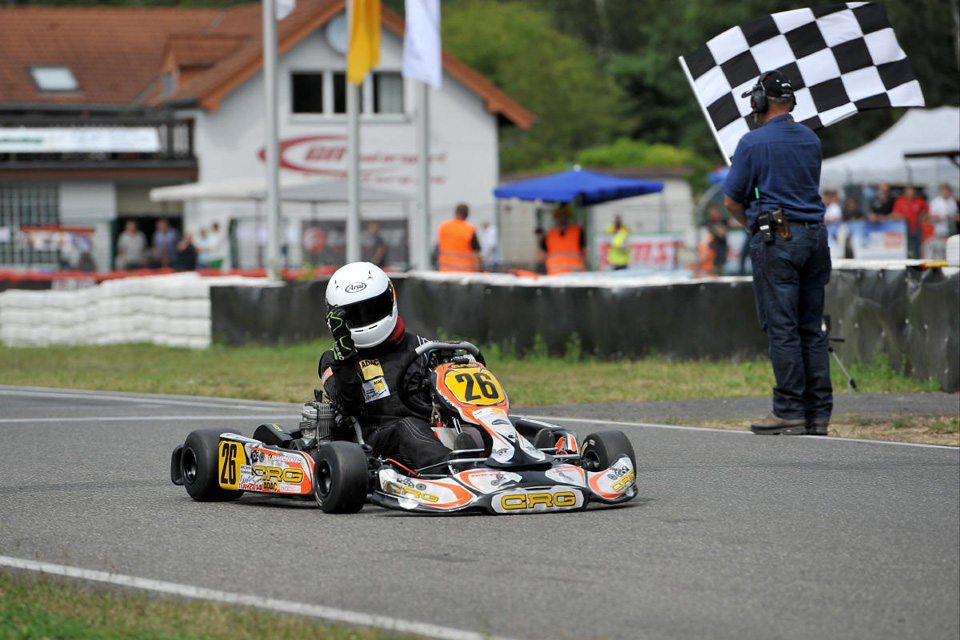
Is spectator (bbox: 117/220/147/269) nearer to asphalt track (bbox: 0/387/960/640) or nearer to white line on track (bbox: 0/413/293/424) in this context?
white line on track (bbox: 0/413/293/424)

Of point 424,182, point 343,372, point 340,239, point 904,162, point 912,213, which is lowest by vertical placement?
point 343,372

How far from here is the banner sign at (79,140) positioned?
37.2 metres

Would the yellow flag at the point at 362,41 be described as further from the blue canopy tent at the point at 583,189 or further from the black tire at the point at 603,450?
the black tire at the point at 603,450

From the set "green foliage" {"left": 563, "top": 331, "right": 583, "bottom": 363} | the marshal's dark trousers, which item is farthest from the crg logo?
"green foliage" {"left": 563, "top": 331, "right": 583, "bottom": 363}

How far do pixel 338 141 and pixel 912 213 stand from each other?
719 inches

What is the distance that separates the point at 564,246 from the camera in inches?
716

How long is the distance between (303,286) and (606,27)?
6112 cm

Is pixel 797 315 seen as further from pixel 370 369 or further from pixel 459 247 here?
pixel 459 247

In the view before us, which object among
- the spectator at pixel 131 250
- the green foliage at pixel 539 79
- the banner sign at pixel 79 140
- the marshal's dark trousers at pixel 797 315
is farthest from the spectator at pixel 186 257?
the green foliage at pixel 539 79

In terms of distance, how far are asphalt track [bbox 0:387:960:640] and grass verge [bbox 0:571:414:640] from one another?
119 mm

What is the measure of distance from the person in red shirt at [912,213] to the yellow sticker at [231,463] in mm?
16651

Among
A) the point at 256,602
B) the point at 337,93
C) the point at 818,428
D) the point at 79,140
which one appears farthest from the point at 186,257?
the point at 256,602

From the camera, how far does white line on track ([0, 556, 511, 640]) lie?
4.12 metres

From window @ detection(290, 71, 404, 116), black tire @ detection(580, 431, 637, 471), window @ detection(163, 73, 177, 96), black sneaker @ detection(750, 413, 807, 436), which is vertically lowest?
black sneaker @ detection(750, 413, 807, 436)
